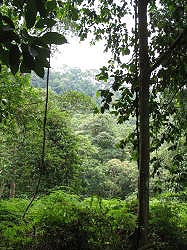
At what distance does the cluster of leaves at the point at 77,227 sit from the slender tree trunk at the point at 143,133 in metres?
0.13

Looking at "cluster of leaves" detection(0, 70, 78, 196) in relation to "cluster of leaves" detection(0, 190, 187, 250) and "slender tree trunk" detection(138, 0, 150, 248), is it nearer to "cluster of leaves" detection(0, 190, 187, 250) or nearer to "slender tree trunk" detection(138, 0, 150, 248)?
"cluster of leaves" detection(0, 190, 187, 250)

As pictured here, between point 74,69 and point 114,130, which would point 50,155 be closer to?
point 114,130

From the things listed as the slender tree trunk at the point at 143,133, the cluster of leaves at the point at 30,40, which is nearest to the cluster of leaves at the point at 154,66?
the slender tree trunk at the point at 143,133

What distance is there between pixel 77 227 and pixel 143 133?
113cm

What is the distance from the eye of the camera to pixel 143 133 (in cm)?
300

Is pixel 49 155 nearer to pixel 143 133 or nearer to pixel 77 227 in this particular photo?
pixel 77 227

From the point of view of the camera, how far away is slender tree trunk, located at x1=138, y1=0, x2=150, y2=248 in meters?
2.88

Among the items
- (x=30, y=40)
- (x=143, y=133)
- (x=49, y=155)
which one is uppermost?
(x=49, y=155)

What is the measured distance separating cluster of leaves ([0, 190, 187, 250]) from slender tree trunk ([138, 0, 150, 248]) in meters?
0.13

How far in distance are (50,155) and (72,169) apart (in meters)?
0.96

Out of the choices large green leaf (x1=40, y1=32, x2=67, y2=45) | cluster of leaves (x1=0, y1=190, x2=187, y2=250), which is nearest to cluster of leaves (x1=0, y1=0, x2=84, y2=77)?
large green leaf (x1=40, y1=32, x2=67, y2=45)

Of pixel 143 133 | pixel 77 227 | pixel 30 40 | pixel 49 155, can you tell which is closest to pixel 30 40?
pixel 30 40

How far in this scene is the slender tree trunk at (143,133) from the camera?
288cm

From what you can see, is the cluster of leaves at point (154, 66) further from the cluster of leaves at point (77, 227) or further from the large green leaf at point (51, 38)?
the large green leaf at point (51, 38)
